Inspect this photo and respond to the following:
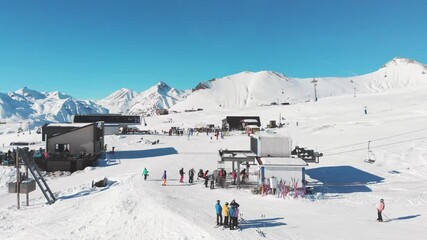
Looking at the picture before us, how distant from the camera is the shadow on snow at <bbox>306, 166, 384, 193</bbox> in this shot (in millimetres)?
26156

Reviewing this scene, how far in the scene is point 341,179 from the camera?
30.0 meters

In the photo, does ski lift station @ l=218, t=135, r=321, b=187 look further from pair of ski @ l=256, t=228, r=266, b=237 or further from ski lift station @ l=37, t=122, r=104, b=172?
ski lift station @ l=37, t=122, r=104, b=172

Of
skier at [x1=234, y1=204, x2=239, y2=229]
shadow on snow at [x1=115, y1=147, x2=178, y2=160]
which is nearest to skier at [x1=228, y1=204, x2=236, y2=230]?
skier at [x1=234, y1=204, x2=239, y2=229]

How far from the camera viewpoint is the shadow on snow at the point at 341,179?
26156mm

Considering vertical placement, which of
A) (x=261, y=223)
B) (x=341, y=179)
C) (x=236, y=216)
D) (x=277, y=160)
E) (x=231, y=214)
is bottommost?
(x=341, y=179)

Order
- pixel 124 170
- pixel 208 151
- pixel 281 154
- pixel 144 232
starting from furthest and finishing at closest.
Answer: pixel 208 151, pixel 124 170, pixel 281 154, pixel 144 232

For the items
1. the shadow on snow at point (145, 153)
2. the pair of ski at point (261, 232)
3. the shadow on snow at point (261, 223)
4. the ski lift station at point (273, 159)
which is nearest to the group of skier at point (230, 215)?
the shadow on snow at point (261, 223)

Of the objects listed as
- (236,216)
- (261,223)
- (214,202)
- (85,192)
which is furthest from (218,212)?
(85,192)

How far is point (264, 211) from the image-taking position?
19000 millimetres

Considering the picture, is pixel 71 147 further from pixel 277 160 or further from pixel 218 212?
pixel 218 212

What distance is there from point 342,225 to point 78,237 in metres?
13.9

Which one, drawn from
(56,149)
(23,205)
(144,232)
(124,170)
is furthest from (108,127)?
(144,232)

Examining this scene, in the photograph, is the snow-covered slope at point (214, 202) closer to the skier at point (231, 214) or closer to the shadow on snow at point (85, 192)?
the shadow on snow at point (85, 192)

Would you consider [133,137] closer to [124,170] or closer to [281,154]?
[124,170]
